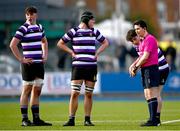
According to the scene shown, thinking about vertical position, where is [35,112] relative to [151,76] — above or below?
below

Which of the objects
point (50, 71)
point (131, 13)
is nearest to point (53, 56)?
point (50, 71)

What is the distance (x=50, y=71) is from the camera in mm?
30594

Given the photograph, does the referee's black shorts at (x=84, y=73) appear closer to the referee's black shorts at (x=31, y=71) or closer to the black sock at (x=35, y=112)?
the referee's black shorts at (x=31, y=71)

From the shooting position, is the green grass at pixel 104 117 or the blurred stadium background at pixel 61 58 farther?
the blurred stadium background at pixel 61 58

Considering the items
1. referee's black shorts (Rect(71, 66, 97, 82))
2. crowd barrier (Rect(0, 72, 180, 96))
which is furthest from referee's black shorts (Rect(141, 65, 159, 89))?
crowd barrier (Rect(0, 72, 180, 96))

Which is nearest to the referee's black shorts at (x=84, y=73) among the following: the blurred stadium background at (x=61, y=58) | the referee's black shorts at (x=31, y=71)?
the referee's black shorts at (x=31, y=71)

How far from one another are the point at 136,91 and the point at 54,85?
9.46 ft

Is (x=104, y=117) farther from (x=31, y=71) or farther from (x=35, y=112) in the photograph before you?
(x=31, y=71)

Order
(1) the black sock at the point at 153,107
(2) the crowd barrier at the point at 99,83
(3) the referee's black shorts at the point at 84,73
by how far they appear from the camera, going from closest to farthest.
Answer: (1) the black sock at the point at 153,107
(3) the referee's black shorts at the point at 84,73
(2) the crowd barrier at the point at 99,83

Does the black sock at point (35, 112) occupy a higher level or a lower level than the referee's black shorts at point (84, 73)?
lower

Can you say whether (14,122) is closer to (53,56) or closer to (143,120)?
(143,120)

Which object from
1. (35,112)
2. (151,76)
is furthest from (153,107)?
(35,112)

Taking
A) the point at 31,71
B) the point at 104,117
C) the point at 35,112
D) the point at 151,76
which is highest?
the point at 31,71

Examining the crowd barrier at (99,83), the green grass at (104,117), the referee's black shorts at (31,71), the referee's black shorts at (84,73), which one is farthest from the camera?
the crowd barrier at (99,83)
